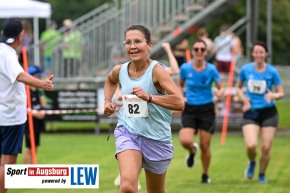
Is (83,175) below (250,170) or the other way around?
the other way around

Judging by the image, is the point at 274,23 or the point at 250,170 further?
the point at 274,23

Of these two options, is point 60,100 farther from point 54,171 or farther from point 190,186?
point 54,171

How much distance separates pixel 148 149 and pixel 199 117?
5.27 meters

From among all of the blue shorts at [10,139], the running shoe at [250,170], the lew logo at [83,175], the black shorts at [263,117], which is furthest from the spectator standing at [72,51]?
the lew logo at [83,175]

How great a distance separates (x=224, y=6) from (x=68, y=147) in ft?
24.8

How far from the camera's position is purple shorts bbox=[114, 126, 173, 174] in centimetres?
960

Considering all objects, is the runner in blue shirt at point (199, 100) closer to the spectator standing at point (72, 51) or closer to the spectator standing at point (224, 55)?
the spectator standing at point (72, 51)

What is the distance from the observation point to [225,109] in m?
24.4

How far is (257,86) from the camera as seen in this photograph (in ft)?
47.6

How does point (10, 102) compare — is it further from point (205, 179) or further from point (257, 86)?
point (257, 86)

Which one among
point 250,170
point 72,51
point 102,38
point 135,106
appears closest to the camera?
point 135,106

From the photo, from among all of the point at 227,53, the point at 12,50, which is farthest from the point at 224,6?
the point at 12,50

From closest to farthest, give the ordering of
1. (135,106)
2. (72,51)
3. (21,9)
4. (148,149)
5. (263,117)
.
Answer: (135,106)
(148,149)
(263,117)
(21,9)
(72,51)

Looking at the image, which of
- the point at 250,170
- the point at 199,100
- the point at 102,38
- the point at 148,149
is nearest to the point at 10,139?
the point at 148,149
